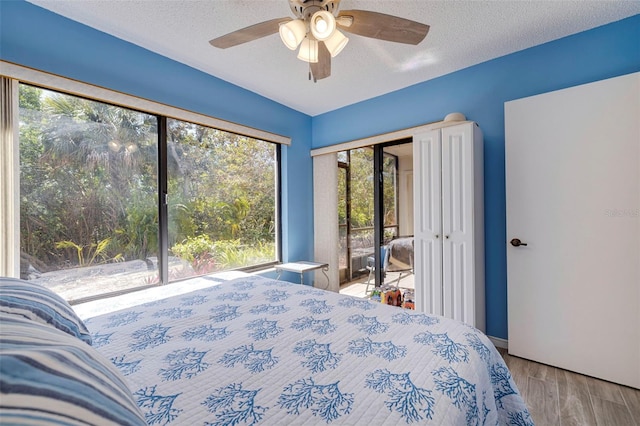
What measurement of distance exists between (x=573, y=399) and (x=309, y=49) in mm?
2677

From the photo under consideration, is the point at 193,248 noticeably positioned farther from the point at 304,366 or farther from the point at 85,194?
the point at 304,366

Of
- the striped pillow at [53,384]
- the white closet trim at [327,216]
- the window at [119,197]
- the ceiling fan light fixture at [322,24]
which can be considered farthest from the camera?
the white closet trim at [327,216]

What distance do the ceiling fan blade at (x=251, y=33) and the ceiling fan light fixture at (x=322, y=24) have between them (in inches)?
7.7

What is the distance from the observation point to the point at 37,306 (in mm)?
778

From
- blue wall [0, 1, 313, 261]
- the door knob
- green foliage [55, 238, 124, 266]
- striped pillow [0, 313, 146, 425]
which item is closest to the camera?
striped pillow [0, 313, 146, 425]

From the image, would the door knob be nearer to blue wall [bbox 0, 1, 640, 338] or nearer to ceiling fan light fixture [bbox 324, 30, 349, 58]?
blue wall [bbox 0, 1, 640, 338]

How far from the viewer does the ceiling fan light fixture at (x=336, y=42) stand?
1.50m

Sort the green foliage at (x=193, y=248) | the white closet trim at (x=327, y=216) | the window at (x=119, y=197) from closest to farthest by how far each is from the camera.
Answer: the window at (x=119, y=197) → the green foliage at (x=193, y=248) → the white closet trim at (x=327, y=216)

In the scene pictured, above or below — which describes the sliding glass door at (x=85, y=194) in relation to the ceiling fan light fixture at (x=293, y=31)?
below

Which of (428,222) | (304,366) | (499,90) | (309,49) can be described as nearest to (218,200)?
(309,49)

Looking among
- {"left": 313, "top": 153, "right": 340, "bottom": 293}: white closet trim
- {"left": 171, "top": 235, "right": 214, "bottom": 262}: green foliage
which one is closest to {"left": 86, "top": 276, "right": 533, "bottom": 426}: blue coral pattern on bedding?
{"left": 171, "top": 235, "right": 214, "bottom": 262}: green foliage

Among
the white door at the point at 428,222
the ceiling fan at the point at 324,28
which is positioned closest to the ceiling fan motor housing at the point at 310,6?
the ceiling fan at the point at 324,28

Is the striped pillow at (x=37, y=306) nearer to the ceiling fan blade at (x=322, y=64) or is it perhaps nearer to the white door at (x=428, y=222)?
the ceiling fan blade at (x=322, y=64)

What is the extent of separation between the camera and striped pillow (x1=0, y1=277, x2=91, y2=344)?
2.31 ft
